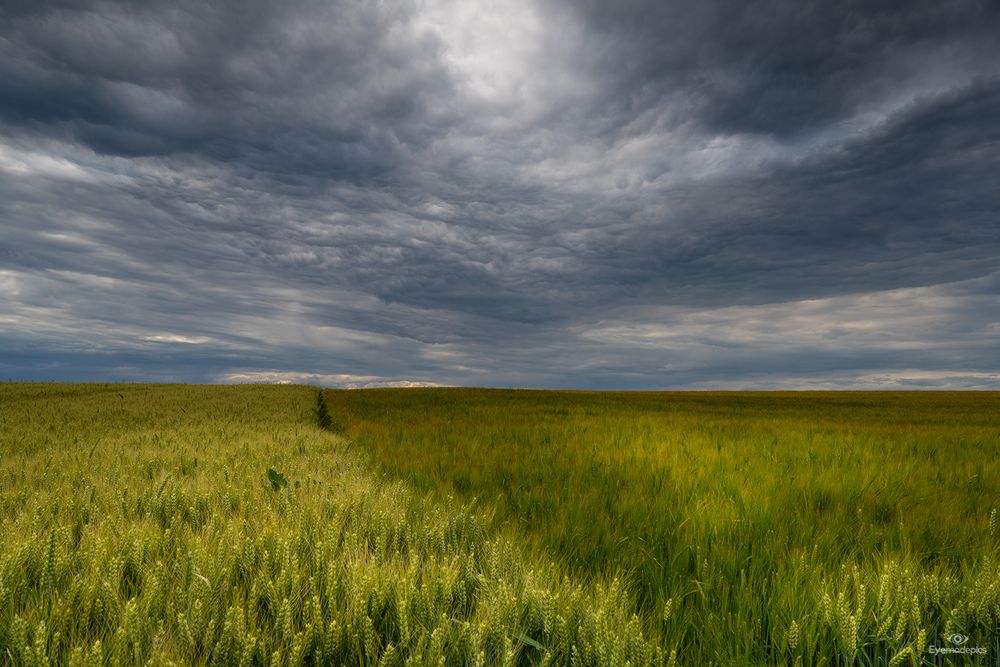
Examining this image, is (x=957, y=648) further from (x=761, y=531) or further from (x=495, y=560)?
(x=495, y=560)

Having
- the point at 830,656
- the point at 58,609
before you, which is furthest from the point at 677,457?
the point at 58,609

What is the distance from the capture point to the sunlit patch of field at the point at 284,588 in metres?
1.94

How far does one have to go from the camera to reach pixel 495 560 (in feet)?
8.93

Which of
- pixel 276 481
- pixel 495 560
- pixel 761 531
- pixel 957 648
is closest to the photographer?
pixel 957 648

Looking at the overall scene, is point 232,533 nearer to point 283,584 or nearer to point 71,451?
point 283,584

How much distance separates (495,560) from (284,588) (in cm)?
105

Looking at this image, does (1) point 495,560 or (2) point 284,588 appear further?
(1) point 495,560

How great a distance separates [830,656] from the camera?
2.20m

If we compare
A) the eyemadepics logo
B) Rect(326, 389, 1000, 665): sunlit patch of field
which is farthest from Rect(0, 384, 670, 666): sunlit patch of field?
the eyemadepics logo

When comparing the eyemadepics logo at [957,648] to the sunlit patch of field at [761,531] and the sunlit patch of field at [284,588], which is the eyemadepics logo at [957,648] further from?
the sunlit patch of field at [284,588]

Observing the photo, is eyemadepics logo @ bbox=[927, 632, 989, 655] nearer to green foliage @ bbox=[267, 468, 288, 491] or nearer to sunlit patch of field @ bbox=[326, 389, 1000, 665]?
sunlit patch of field @ bbox=[326, 389, 1000, 665]

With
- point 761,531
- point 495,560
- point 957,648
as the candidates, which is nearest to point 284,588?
point 495,560

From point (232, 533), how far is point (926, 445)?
10.6 m

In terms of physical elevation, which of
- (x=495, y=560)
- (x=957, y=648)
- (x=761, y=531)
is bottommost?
(x=957, y=648)
